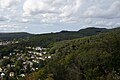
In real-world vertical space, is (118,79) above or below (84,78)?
above

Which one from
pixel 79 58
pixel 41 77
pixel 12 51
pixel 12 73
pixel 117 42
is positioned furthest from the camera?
pixel 12 51

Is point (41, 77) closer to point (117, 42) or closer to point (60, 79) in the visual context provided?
point (60, 79)

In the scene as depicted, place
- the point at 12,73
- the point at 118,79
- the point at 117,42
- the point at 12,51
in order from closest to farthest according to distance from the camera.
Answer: the point at 118,79 < the point at 117,42 < the point at 12,73 < the point at 12,51

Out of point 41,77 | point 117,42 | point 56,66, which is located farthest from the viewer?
point 117,42

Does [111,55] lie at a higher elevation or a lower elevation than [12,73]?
higher

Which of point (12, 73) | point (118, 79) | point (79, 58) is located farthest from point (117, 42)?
point (118, 79)

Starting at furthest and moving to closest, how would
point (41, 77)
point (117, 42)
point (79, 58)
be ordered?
point (117, 42)
point (79, 58)
point (41, 77)

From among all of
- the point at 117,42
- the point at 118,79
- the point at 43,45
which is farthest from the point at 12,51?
the point at 118,79

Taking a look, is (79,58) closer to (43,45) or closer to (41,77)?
(41,77)

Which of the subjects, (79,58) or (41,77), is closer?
(41,77)

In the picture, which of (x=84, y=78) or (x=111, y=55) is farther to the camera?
(x=111, y=55)
